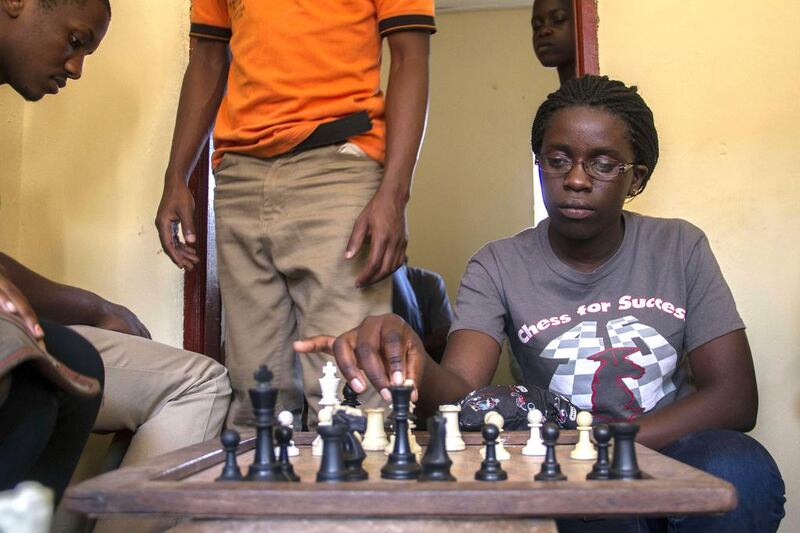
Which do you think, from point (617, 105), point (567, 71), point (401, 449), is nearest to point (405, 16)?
point (617, 105)

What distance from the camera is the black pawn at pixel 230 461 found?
1176 mm

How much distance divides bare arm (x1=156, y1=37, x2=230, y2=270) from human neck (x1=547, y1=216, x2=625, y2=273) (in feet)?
3.31

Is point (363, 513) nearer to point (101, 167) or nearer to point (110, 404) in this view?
point (110, 404)

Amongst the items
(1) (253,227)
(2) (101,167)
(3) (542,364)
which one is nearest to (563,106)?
(3) (542,364)

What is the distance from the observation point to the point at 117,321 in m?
2.49

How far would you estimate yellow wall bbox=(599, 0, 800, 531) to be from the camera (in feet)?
9.18

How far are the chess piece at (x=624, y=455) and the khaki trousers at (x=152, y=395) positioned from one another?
1.32 m

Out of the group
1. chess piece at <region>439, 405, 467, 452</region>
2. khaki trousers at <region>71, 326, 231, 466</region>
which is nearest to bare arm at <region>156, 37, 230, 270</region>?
khaki trousers at <region>71, 326, 231, 466</region>

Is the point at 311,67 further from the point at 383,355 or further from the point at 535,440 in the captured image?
the point at 535,440

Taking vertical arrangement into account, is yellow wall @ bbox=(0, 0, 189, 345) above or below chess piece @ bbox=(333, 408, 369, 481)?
above

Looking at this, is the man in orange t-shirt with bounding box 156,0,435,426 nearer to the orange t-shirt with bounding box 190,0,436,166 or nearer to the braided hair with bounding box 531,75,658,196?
the orange t-shirt with bounding box 190,0,436,166

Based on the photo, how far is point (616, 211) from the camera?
2.24 metres

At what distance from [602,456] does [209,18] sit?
1988 millimetres

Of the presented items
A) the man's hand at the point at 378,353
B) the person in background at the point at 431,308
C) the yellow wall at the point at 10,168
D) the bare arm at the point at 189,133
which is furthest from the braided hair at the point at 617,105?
the yellow wall at the point at 10,168
